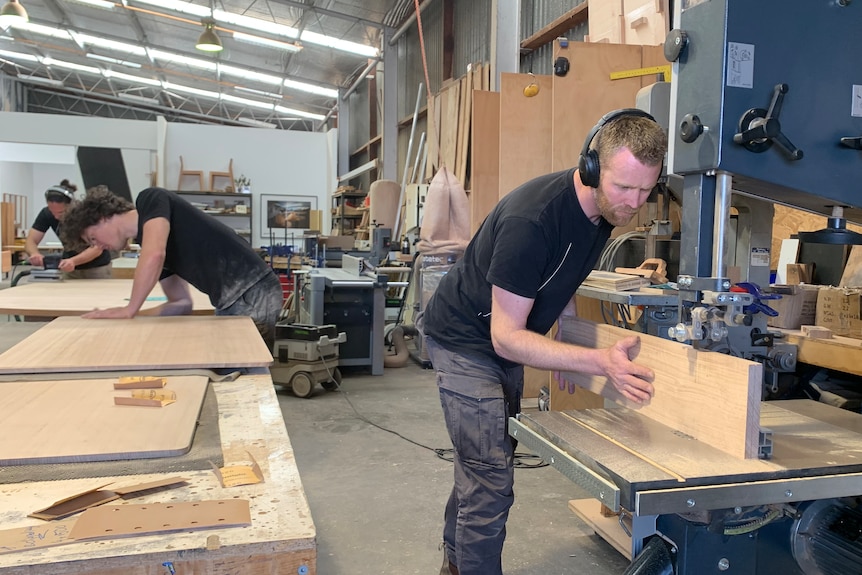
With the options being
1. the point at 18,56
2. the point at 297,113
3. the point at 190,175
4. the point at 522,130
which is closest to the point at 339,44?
the point at 190,175

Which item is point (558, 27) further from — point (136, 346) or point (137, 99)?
point (137, 99)

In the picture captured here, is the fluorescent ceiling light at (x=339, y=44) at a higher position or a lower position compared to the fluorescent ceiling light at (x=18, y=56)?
lower

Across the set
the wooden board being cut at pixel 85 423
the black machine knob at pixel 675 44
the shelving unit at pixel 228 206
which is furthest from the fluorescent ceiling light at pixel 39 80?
the black machine knob at pixel 675 44

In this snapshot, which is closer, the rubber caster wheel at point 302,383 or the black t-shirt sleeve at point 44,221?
the rubber caster wheel at point 302,383

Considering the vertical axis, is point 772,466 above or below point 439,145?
below

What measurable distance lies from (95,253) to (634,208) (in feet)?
12.5

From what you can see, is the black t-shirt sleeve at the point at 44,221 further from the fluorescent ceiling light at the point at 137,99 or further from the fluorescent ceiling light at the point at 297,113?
the fluorescent ceiling light at the point at 137,99

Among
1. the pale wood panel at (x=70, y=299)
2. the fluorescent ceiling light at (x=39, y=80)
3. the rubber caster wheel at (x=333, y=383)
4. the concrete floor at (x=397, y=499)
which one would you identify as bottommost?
the concrete floor at (x=397, y=499)

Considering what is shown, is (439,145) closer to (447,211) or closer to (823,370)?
(447,211)

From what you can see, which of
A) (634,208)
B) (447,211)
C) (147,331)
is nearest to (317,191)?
(447,211)

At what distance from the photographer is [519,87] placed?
393cm

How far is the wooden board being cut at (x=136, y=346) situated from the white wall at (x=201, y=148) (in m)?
10.00

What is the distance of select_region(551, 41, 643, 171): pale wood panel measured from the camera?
350 cm

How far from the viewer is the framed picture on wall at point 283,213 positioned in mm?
12148
